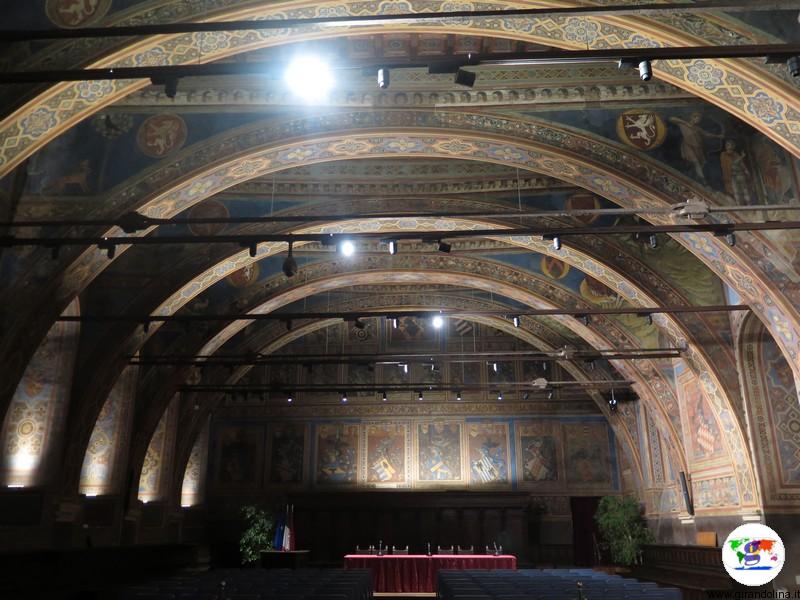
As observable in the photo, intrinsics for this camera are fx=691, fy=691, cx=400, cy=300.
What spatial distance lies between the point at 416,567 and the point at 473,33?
1609 centimetres

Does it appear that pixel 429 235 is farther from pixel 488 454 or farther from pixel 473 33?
pixel 488 454

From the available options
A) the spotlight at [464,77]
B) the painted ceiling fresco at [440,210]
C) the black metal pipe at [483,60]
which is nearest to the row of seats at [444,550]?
the painted ceiling fresco at [440,210]

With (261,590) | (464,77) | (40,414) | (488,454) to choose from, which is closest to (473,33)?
(464,77)

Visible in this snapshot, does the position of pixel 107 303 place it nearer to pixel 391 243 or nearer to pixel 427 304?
pixel 391 243

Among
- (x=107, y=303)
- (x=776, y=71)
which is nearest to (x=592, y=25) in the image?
(x=776, y=71)

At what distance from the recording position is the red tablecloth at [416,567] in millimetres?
20594

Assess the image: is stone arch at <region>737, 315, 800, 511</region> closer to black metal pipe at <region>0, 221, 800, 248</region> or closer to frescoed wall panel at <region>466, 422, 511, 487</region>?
black metal pipe at <region>0, 221, 800, 248</region>

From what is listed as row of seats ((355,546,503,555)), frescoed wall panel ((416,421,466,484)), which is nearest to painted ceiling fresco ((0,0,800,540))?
frescoed wall panel ((416,421,466,484))

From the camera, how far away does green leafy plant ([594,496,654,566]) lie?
21.8 meters

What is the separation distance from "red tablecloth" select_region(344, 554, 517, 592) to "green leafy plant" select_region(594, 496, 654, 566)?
3.85 m

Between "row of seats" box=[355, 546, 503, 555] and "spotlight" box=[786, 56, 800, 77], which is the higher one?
"spotlight" box=[786, 56, 800, 77]

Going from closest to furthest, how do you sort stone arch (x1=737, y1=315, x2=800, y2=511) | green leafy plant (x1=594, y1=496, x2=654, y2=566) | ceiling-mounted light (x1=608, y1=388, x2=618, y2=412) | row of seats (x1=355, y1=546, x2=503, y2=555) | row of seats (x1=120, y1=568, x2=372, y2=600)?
row of seats (x1=120, y1=568, x2=372, y2=600), stone arch (x1=737, y1=315, x2=800, y2=511), green leafy plant (x1=594, y1=496, x2=654, y2=566), ceiling-mounted light (x1=608, y1=388, x2=618, y2=412), row of seats (x1=355, y1=546, x2=503, y2=555)

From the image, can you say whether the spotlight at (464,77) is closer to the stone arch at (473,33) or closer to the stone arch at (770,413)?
the stone arch at (473,33)

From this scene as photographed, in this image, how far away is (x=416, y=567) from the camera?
20.8 meters
